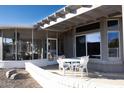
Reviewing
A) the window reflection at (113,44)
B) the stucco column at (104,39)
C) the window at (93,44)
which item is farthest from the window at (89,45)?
the window reflection at (113,44)

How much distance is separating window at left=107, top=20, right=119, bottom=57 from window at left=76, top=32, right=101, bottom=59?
0.90 metres

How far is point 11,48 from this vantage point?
15.0m

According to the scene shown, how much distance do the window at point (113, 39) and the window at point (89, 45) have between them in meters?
0.90

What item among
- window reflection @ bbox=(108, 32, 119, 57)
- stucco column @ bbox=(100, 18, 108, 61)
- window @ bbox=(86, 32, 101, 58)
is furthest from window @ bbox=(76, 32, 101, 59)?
window reflection @ bbox=(108, 32, 119, 57)

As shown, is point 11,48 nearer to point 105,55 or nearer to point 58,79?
point 105,55

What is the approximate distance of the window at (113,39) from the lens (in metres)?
10.7

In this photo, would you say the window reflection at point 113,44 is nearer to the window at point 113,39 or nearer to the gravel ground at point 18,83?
the window at point 113,39

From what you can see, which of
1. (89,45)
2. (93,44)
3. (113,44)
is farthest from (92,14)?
(89,45)

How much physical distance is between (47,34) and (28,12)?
10.3ft

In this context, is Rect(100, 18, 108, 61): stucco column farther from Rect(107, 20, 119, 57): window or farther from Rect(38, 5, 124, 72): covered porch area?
Rect(107, 20, 119, 57): window

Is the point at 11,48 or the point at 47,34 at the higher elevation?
the point at 47,34

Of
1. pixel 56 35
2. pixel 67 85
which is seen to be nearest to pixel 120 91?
pixel 67 85

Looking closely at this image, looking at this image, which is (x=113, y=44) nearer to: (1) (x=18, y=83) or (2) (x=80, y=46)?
(2) (x=80, y=46)

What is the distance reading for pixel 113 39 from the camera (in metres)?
10.8
